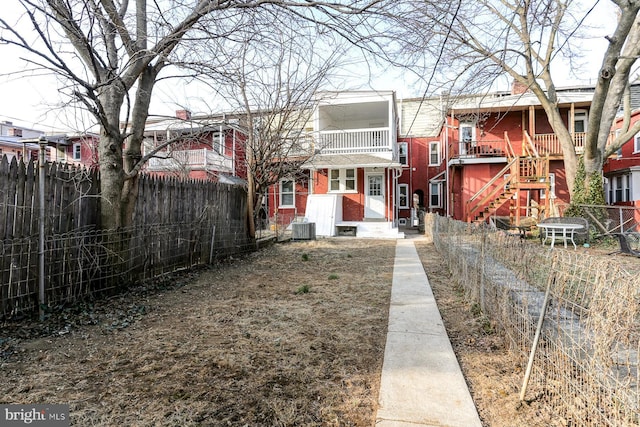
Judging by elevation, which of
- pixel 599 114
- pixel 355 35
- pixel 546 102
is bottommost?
pixel 355 35

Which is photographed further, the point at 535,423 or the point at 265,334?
the point at 265,334

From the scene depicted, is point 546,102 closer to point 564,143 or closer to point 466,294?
point 564,143

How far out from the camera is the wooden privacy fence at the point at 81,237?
4.07 meters

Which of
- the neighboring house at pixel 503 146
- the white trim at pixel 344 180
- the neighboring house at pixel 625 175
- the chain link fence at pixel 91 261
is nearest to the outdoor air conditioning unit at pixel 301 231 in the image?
the white trim at pixel 344 180

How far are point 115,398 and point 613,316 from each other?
3312 millimetres

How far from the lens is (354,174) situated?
17.8 meters

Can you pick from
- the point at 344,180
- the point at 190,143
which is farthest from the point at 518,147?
the point at 190,143

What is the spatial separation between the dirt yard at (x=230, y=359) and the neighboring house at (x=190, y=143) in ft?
9.35

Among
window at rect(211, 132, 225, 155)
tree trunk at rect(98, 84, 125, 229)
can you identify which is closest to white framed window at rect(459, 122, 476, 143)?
window at rect(211, 132, 225, 155)

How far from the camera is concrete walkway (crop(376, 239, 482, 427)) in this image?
7.92ft

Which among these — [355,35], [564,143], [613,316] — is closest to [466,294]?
[613,316]

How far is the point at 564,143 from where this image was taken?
13703mm

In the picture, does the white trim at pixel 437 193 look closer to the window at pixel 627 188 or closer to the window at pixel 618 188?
the window at pixel 618 188

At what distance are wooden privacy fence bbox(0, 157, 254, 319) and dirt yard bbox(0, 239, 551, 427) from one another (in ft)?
1.21
